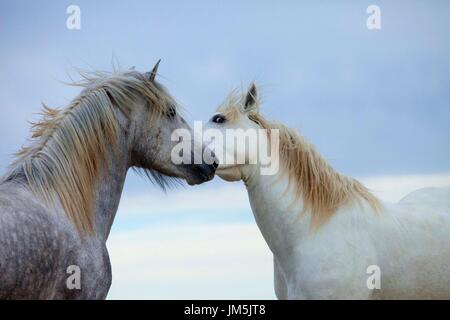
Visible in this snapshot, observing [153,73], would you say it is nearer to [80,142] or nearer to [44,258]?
[80,142]

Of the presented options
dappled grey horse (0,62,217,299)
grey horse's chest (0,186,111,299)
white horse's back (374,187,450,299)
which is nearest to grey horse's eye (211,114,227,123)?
dappled grey horse (0,62,217,299)

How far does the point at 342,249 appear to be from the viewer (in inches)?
A: 267

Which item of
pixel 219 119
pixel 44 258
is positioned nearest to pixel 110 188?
pixel 44 258

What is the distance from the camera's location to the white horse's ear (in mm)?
7488

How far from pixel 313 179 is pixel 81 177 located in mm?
2742

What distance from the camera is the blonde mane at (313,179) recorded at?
7.07 metres

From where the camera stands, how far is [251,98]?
7.55 meters

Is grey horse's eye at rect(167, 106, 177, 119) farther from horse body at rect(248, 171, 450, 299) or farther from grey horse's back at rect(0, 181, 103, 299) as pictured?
horse body at rect(248, 171, 450, 299)

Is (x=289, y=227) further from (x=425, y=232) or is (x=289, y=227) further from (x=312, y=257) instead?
(x=425, y=232)

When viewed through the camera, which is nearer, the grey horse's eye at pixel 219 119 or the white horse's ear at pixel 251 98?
the grey horse's eye at pixel 219 119

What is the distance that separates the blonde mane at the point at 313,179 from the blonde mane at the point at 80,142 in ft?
6.19

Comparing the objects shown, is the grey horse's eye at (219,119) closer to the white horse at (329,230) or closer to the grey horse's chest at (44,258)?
the white horse at (329,230)

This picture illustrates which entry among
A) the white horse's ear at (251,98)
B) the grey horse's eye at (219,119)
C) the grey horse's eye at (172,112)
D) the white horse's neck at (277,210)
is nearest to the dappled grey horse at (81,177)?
the grey horse's eye at (172,112)

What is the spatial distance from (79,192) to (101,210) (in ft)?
0.85
